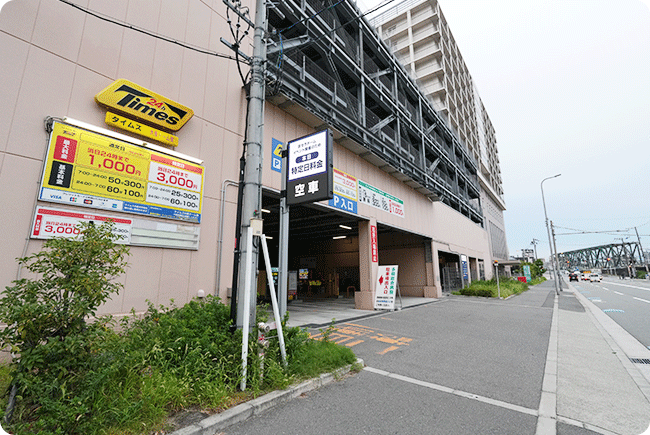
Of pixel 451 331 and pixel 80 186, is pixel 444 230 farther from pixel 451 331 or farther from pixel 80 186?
pixel 80 186

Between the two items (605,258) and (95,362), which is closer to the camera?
(95,362)

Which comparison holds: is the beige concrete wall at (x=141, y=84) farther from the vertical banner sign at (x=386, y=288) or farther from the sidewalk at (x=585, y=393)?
the vertical banner sign at (x=386, y=288)

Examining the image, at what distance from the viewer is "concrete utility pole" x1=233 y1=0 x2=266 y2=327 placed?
176 inches

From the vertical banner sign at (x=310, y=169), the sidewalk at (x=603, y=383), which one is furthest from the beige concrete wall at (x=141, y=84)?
the sidewalk at (x=603, y=383)

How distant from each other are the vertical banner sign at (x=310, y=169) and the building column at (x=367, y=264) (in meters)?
8.39

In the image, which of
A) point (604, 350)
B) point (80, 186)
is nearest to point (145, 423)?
point (80, 186)

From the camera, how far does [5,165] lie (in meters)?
4.75

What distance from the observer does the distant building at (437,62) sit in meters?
37.2

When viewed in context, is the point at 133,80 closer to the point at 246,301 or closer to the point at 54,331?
the point at 54,331

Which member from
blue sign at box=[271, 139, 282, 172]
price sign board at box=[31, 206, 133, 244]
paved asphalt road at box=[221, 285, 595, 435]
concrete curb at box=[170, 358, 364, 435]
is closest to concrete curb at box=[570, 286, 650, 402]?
paved asphalt road at box=[221, 285, 595, 435]

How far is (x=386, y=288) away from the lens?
1303 cm

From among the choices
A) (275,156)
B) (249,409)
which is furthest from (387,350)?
(275,156)

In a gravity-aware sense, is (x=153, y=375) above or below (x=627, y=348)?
above

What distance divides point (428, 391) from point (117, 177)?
7039 millimetres
